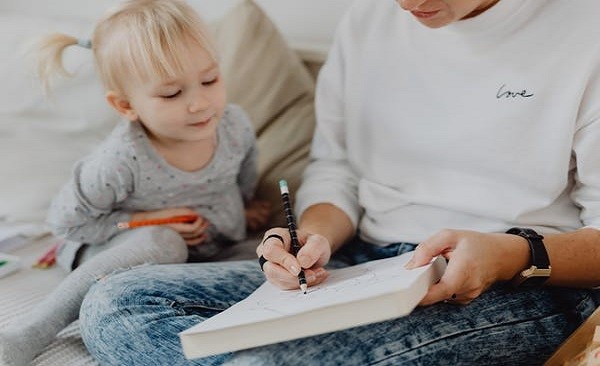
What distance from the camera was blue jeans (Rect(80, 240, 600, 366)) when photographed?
0.99 meters

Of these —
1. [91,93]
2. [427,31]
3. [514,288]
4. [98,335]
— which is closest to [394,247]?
[514,288]

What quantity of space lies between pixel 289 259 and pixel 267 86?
73 centimetres

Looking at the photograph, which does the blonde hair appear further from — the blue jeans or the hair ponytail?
the blue jeans

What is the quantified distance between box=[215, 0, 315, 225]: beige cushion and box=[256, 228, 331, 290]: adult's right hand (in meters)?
0.53

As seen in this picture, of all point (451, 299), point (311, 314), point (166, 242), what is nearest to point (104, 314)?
point (166, 242)

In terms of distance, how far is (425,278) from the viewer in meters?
0.98

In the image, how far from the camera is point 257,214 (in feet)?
5.45

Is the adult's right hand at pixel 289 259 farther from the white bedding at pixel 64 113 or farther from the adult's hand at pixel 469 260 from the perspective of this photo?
the white bedding at pixel 64 113

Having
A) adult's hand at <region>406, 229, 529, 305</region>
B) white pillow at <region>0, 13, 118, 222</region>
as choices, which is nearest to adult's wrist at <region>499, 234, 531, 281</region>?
adult's hand at <region>406, 229, 529, 305</region>

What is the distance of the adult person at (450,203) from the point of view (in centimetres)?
106

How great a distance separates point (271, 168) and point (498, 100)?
61 centimetres

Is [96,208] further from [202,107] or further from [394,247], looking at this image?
[394,247]

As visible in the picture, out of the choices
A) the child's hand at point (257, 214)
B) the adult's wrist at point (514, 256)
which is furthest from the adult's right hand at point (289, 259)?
the child's hand at point (257, 214)

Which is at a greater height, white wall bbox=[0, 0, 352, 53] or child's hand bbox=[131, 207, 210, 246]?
white wall bbox=[0, 0, 352, 53]
